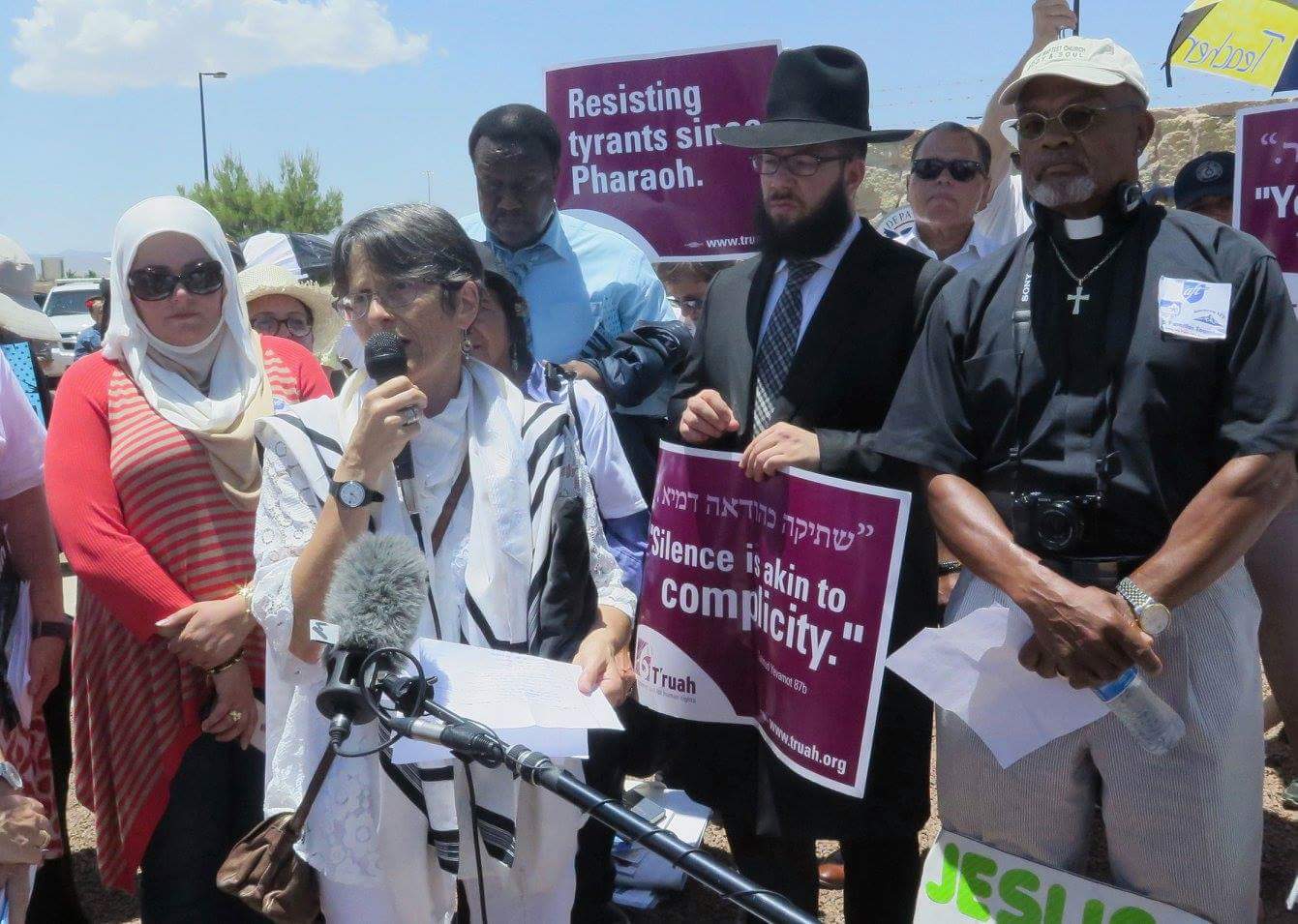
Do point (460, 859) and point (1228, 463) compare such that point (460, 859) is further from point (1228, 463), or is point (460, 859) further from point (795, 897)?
point (1228, 463)

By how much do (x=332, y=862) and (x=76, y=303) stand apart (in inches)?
983

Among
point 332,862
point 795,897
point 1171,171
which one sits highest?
point 1171,171

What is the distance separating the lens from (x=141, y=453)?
3.01 metres

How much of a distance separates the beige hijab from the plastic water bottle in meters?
2.06

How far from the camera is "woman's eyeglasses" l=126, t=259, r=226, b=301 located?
10.3 ft

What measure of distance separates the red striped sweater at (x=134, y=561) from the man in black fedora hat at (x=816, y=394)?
1207 mm

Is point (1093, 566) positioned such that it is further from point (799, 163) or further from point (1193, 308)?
point (799, 163)

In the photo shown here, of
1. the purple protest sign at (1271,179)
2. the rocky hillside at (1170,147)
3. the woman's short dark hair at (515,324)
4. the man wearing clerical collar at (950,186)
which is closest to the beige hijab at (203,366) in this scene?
the woman's short dark hair at (515,324)

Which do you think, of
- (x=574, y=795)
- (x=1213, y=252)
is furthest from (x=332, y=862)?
(x=1213, y=252)

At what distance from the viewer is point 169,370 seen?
3.21 m

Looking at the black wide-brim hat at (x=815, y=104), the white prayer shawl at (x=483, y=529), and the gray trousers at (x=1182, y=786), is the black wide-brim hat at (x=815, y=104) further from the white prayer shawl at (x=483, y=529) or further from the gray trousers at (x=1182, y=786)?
the gray trousers at (x=1182, y=786)

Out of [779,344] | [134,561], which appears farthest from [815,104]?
[134,561]

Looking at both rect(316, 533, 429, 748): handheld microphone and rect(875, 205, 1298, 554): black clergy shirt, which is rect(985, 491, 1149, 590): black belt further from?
rect(316, 533, 429, 748): handheld microphone

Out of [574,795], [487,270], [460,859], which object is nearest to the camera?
[574,795]
